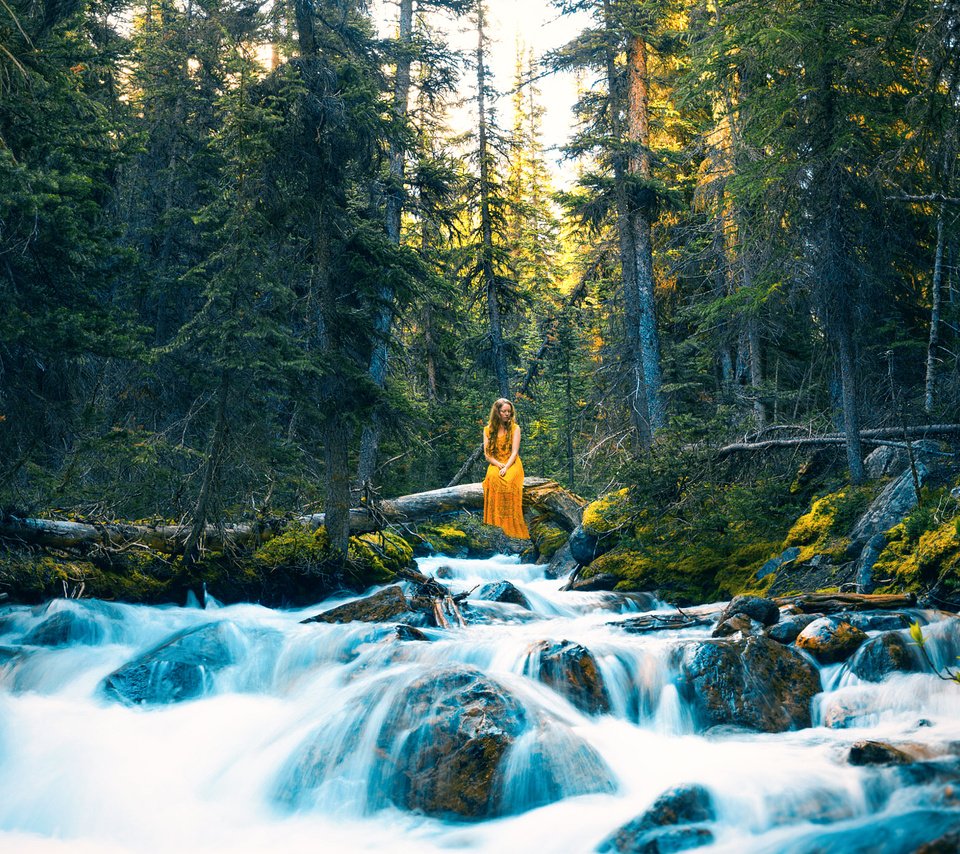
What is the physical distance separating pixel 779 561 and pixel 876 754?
231 inches

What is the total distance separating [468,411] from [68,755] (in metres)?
23.5

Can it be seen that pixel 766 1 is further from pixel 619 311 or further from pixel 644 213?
pixel 619 311

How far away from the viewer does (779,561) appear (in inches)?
460

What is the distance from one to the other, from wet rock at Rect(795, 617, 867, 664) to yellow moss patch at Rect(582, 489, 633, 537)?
6.81 m

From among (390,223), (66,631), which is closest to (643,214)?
(390,223)

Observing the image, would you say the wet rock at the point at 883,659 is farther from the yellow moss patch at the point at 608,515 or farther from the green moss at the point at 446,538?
the green moss at the point at 446,538

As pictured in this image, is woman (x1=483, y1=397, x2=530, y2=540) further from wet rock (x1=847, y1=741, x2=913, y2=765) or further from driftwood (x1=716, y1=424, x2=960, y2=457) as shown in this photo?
wet rock (x1=847, y1=741, x2=913, y2=765)

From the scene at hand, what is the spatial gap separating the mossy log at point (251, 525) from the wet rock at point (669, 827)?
7.48m

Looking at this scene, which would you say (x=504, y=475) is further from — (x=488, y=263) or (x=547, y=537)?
(x=488, y=263)

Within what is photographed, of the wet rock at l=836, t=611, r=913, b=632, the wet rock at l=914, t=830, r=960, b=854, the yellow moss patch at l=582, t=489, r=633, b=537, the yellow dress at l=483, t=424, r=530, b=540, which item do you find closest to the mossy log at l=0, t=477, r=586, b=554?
the yellow moss patch at l=582, t=489, r=633, b=537

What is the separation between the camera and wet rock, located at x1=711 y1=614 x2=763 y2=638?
864cm

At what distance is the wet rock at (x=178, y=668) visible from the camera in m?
8.96

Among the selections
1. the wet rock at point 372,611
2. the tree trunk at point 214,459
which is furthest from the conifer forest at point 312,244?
the wet rock at point 372,611

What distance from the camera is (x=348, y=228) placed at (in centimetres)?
1216
